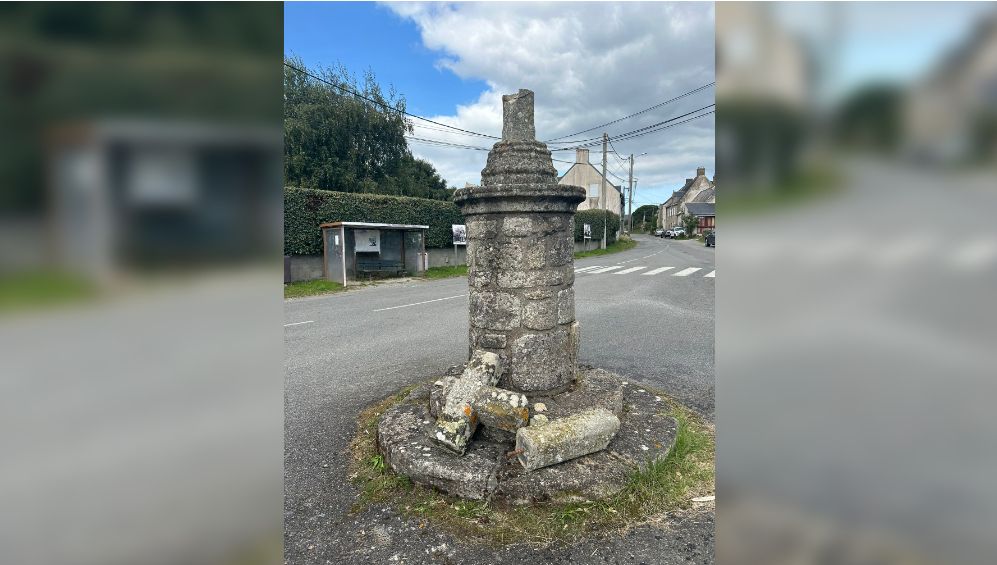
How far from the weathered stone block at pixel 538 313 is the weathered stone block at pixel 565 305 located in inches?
2.9

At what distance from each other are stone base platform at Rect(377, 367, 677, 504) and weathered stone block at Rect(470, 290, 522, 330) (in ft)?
2.17

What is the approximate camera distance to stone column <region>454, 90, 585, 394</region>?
3.50 metres

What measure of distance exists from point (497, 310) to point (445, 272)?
15237mm

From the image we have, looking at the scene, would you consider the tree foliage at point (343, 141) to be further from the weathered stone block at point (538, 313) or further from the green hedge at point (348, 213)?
the weathered stone block at point (538, 313)

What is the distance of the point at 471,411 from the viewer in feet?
10.4

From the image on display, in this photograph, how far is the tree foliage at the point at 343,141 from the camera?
22844 millimetres

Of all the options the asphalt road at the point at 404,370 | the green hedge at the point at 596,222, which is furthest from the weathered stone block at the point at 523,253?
the green hedge at the point at 596,222
